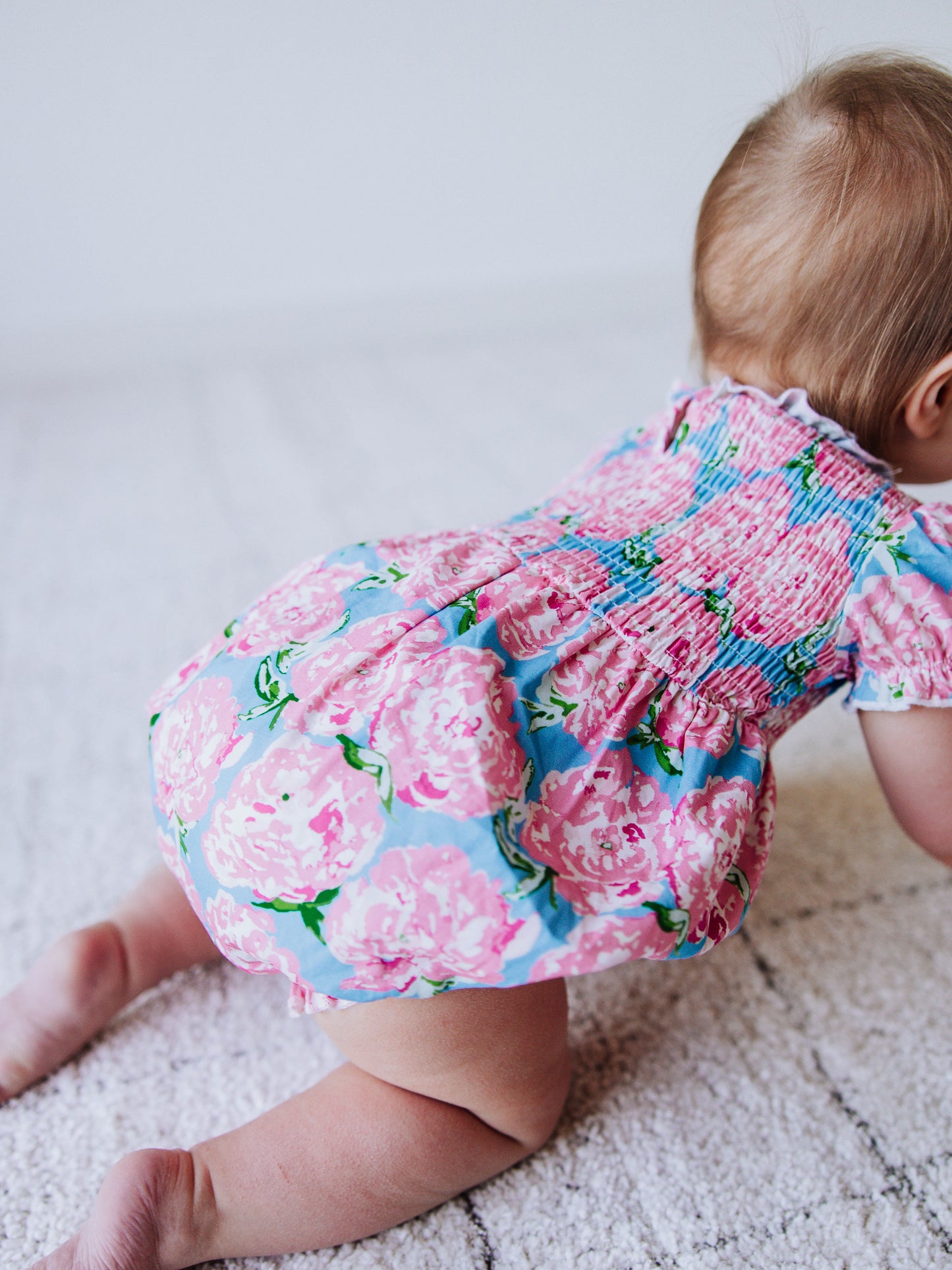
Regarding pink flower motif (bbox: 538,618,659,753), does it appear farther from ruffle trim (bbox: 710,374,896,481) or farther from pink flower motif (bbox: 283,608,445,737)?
ruffle trim (bbox: 710,374,896,481)

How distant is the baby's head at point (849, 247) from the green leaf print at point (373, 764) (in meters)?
0.38

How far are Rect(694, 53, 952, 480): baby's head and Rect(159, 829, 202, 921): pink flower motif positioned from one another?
1.60 feet

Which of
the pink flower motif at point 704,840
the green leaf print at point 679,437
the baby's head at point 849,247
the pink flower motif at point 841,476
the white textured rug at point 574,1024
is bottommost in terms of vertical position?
the white textured rug at point 574,1024

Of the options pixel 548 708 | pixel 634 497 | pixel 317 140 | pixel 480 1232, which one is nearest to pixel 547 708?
pixel 548 708

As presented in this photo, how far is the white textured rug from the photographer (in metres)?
0.56

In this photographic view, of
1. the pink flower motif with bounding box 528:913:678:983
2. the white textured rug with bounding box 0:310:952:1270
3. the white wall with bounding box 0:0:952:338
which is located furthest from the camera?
the white wall with bounding box 0:0:952:338

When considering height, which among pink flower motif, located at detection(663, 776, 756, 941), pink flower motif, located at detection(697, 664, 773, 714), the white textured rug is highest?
pink flower motif, located at detection(697, 664, 773, 714)

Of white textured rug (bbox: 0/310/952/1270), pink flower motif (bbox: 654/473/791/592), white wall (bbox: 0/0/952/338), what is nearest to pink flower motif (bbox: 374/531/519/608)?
pink flower motif (bbox: 654/473/791/592)

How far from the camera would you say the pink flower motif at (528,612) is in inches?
21.1

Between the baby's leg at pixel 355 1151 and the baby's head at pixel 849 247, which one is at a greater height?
the baby's head at pixel 849 247

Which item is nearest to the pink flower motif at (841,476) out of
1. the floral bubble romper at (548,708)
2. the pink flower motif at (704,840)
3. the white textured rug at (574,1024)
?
the floral bubble romper at (548,708)

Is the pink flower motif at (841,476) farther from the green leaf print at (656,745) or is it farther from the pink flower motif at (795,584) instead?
the green leaf print at (656,745)

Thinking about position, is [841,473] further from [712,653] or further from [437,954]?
[437,954]

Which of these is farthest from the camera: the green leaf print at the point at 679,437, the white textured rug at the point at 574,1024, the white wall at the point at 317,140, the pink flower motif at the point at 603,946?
the white wall at the point at 317,140
